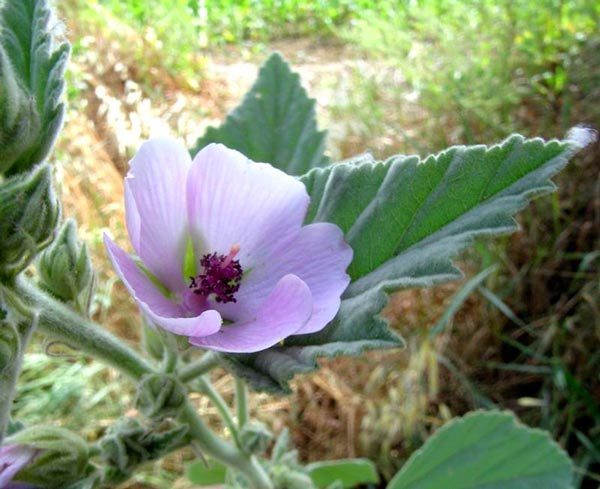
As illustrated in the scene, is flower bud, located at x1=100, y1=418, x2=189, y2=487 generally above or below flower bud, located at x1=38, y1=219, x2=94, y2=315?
below

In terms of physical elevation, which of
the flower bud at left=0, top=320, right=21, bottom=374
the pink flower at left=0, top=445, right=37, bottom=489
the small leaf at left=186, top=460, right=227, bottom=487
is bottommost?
the small leaf at left=186, top=460, right=227, bottom=487

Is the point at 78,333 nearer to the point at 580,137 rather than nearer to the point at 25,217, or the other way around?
the point at 25,217

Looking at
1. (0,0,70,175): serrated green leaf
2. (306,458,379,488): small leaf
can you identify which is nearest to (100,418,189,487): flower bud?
(0,0,70,175): serrated green leaf

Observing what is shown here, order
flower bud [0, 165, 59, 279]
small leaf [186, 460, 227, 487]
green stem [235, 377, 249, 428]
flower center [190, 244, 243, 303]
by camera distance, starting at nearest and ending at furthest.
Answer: flower bud [0, 165, 59, 279]
flower center [190, 244, 243, 303]
green stem [235, 377, 249, 428]
small leaf [186, 460, 227, 487]

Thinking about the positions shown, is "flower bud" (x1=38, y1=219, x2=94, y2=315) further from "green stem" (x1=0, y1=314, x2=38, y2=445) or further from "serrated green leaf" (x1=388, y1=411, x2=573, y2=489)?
"serrated green leaf" (x1=388, y1=411, x2=573, y2=489)

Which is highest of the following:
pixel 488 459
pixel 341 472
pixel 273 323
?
pixel 273 323

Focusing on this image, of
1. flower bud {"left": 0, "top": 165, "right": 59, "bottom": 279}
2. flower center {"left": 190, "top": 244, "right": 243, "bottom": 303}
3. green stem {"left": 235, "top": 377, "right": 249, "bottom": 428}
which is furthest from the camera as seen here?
green stem {"left": 235, "top": 377, "right": 249, "bottom": 428}

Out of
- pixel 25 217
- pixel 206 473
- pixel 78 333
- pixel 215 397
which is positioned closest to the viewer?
pixel 25 217

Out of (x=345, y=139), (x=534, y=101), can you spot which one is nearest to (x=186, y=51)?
(x=345, y=139)

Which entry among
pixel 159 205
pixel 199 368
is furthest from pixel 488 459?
pixel 159 205
